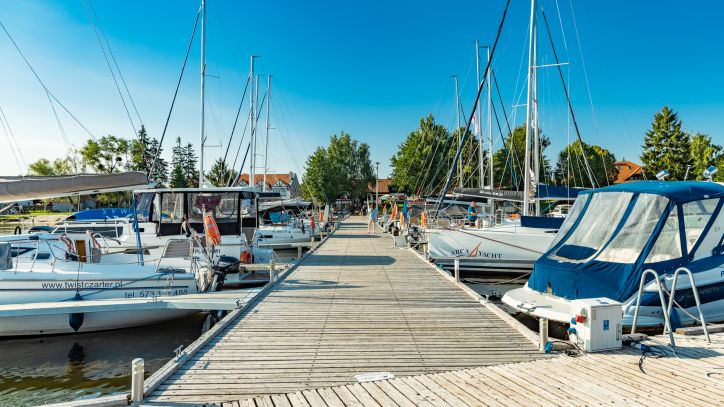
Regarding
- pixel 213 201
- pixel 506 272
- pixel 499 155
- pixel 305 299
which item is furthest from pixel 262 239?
pixel 499 155

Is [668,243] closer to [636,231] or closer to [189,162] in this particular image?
[636,231]

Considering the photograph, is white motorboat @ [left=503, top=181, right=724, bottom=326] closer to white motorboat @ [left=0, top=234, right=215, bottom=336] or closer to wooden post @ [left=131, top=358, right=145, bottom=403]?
wooden post @ [left=131, top=358, right=145, bottom=403]

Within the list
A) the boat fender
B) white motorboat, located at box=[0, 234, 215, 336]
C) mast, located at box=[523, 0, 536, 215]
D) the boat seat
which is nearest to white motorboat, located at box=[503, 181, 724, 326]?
mast, located at box=[523, 0, 536, 215]

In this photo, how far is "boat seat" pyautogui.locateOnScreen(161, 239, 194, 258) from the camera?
13097 millimetres

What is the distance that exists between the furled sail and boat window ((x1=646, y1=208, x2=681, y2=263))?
12131 mm

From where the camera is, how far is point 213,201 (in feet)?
51.2

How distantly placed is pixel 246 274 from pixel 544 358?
1074 centimetres

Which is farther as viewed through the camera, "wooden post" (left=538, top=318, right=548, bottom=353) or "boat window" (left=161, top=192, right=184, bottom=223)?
"boat window" (left=161, top=192, right=184, bottom=223)

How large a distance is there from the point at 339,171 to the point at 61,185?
5605cm

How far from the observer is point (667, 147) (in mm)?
48750

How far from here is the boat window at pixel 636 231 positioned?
8.98 meters

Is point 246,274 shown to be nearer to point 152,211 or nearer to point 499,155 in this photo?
point 152,211

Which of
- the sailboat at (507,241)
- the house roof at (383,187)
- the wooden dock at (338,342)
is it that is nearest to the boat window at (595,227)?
the wooden dock at (338,342)

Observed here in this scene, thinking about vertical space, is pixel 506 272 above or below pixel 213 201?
below
